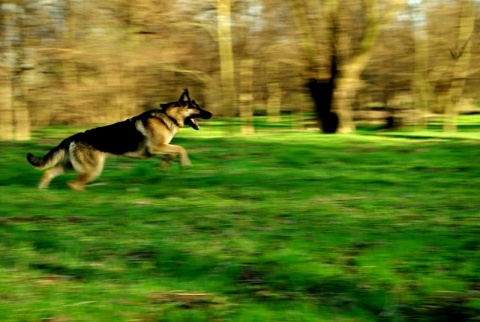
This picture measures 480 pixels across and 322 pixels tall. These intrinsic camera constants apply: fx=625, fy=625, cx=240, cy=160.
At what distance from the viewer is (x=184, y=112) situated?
1286 cm

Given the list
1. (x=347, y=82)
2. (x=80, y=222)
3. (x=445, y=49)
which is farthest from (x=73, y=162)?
(x=445, y=49)

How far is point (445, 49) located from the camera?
34.0 m

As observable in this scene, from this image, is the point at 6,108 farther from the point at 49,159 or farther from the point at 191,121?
the point at 49,159

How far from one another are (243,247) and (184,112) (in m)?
6.76

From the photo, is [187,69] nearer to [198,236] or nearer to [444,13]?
[444,13]

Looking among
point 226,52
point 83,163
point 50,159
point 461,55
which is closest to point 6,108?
point 226,52

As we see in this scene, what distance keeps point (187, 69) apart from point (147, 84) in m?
4.12

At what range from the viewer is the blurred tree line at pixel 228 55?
24094 mm

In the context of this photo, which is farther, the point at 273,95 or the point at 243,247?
the point at 273,95

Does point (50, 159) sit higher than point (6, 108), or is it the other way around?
point (6, 108)

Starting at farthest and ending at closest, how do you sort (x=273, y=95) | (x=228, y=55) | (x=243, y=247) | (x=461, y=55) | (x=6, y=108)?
(x=273, y=95), (x=461, y=55), (x=228, y=55), (x=6, y=108), (x=243, y=247)

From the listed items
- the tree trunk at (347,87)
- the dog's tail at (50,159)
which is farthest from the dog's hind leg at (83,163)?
the tree trunk at (347,87)

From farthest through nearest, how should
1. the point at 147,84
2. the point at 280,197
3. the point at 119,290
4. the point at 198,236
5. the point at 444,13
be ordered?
the point at 444,13
the point at 147,84
the point at 280,197
the point at 198,236
the point at 119,290

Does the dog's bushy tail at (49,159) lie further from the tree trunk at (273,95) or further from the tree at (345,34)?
the tree trunk at (273,95)
